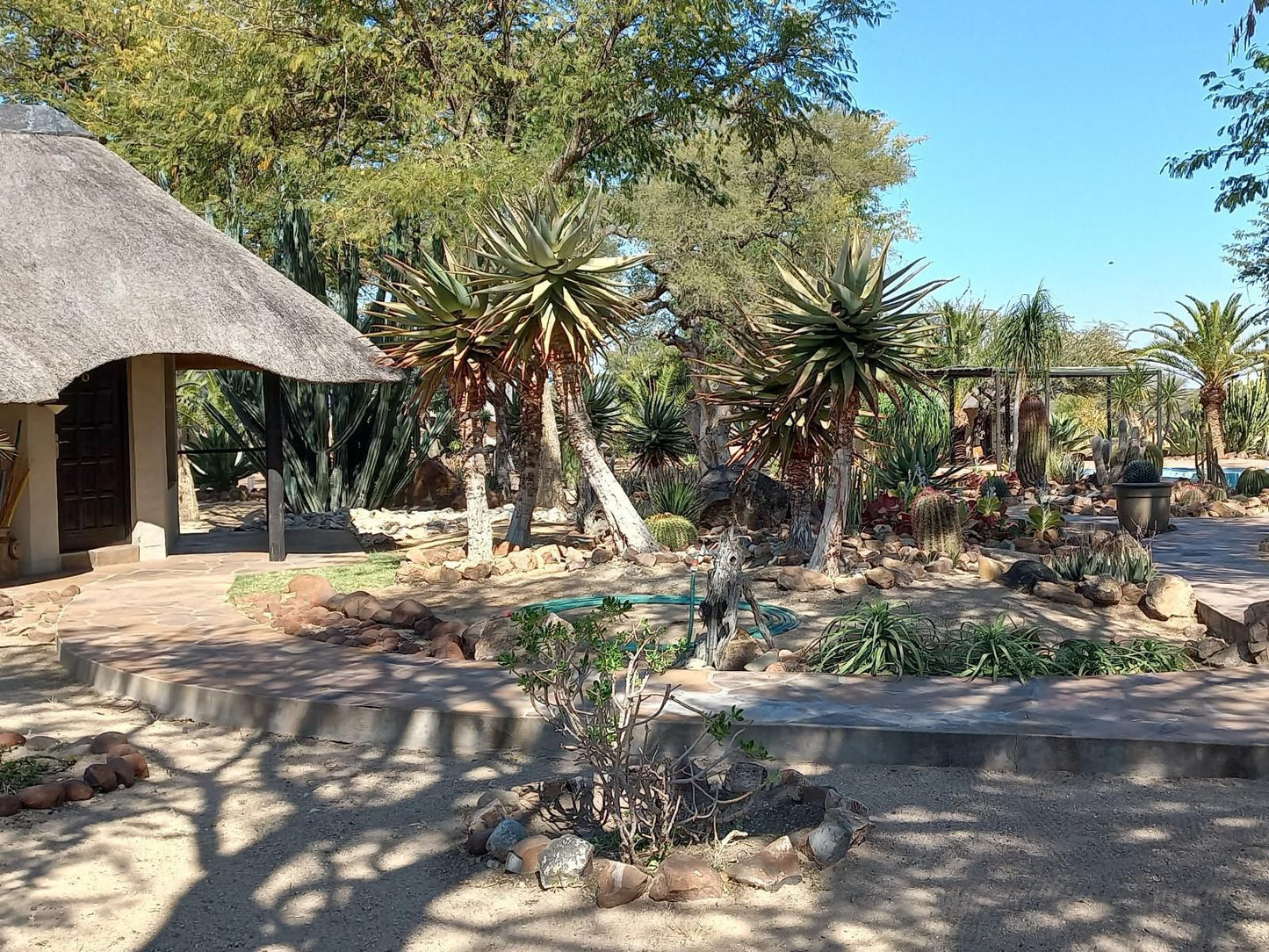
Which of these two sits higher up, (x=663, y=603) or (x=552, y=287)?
(x=552, y=287)

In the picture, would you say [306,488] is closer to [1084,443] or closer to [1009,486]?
[1009,486]

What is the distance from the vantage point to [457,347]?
10688mm

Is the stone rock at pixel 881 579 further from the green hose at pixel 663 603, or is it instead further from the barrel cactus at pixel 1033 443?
the barrel cactus at pixel 1033 443

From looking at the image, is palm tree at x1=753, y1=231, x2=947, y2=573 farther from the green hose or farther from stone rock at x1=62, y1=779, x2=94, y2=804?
stone rock at x1=62, y1=779, x2=94, y2=804

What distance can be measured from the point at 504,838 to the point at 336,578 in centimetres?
658

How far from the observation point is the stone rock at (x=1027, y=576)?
916cm

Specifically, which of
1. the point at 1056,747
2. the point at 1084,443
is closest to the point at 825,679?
the point at 1056,747

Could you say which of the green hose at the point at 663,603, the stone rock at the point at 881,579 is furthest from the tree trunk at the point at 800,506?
the green hose at the point at 663,603

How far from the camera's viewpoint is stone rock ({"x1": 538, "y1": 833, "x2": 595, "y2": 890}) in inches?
157

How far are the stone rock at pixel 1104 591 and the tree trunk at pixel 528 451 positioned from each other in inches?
202

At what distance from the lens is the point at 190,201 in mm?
17703

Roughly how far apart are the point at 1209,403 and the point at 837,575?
1545cm

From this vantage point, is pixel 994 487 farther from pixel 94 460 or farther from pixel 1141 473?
pixel 94 460

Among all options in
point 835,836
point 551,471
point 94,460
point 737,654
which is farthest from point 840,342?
point 551,471
